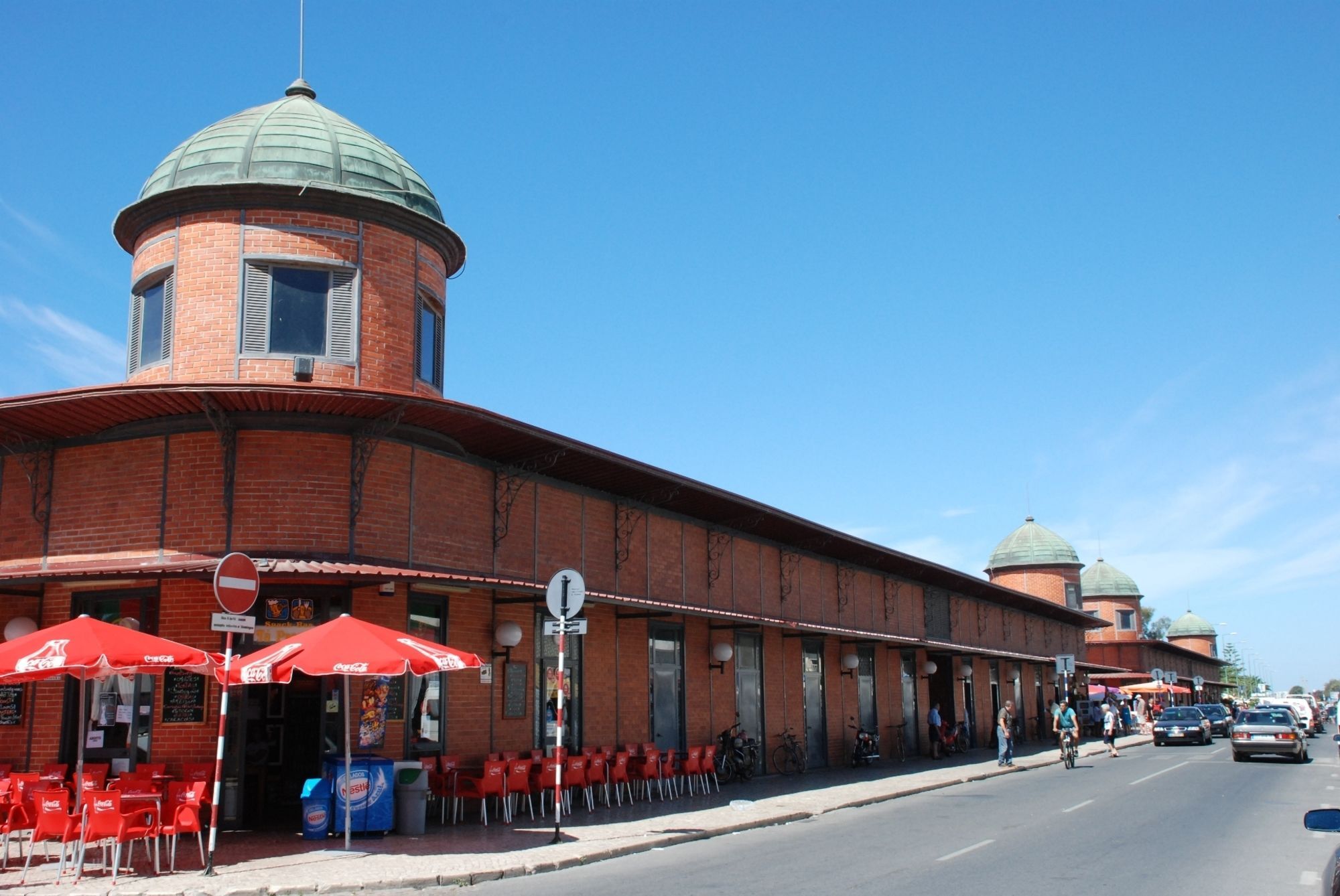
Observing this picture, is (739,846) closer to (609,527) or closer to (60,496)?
(609,527)

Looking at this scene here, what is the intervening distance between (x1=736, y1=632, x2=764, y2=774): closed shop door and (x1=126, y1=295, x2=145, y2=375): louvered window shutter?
44.6 feet

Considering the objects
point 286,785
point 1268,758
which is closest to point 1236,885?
point 286,785

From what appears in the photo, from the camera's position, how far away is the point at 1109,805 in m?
19.9

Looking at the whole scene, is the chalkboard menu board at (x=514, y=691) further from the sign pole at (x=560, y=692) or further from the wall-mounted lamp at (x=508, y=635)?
the sign pole at (x=560, y=692)

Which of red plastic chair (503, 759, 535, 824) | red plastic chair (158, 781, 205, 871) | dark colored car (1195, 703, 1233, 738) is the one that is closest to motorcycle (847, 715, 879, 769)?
red plastic chair (503, 759, 535, 824)

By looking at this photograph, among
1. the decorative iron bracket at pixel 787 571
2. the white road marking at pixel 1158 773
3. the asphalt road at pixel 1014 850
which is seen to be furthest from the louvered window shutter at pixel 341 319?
the white road marking at pixel 1158 773

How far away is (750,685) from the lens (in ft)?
87.0

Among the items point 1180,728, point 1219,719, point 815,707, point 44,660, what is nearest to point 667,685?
point 815,707

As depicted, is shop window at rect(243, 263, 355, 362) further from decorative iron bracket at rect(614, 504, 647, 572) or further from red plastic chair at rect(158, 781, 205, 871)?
red plastic chair at rect(158, 781, 205, 871)

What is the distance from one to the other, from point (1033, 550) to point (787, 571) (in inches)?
1832

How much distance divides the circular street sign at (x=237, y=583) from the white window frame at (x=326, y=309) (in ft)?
19.5

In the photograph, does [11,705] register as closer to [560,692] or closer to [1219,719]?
[560,692]

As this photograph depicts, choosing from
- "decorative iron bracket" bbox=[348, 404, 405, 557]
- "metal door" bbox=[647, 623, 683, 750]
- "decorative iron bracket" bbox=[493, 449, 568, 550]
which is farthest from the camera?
"metal door" bbox=[647, 623, 683, 750]

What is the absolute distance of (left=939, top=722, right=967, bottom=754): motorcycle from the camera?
36000 mm
